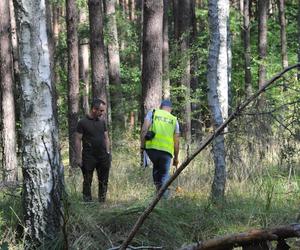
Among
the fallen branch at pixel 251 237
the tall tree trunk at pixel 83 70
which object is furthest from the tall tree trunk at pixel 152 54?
the tall tree trunk at pixel 83 70

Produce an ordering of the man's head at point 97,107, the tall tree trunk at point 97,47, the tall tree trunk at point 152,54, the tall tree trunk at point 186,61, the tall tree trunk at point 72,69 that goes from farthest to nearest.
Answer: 1. the tall tree trunk at point 186,61
2. the tall tree trunk at point 72,69
3. the tall tree trunk at point 97,47
4. the tall tree trunk at point 152,54
5. the man's head at point 97,107

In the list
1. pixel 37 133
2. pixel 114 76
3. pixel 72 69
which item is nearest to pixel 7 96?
pixel 72 69

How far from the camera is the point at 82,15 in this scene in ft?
94.7

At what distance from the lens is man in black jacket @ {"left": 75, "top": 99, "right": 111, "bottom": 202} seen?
9391mm

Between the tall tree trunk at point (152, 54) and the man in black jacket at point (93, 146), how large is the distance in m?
4.21

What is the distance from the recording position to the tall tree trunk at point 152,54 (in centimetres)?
1356

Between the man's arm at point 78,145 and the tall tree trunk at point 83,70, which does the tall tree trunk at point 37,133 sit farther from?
the tall tree trunk at point 83,70

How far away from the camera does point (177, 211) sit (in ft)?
25.0

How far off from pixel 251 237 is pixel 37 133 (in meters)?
3.56

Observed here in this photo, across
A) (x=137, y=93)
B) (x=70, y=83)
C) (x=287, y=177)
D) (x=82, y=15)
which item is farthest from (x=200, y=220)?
(x=82, y=15)

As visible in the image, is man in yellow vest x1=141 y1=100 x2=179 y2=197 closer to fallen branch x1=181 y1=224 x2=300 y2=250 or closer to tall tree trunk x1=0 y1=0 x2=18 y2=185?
fallen branch x1=181 y1=224 x2=300 y2=250

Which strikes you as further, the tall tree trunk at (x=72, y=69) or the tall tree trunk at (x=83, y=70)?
the tall tree trunk at (x=83, y=70)

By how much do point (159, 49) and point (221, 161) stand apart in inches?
209

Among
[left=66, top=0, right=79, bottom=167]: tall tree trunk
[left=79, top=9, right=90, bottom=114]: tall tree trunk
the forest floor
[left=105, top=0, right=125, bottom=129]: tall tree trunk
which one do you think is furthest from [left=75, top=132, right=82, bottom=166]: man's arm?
[left=79, top=9, right=90, bottom=114]: tall tree trunk
